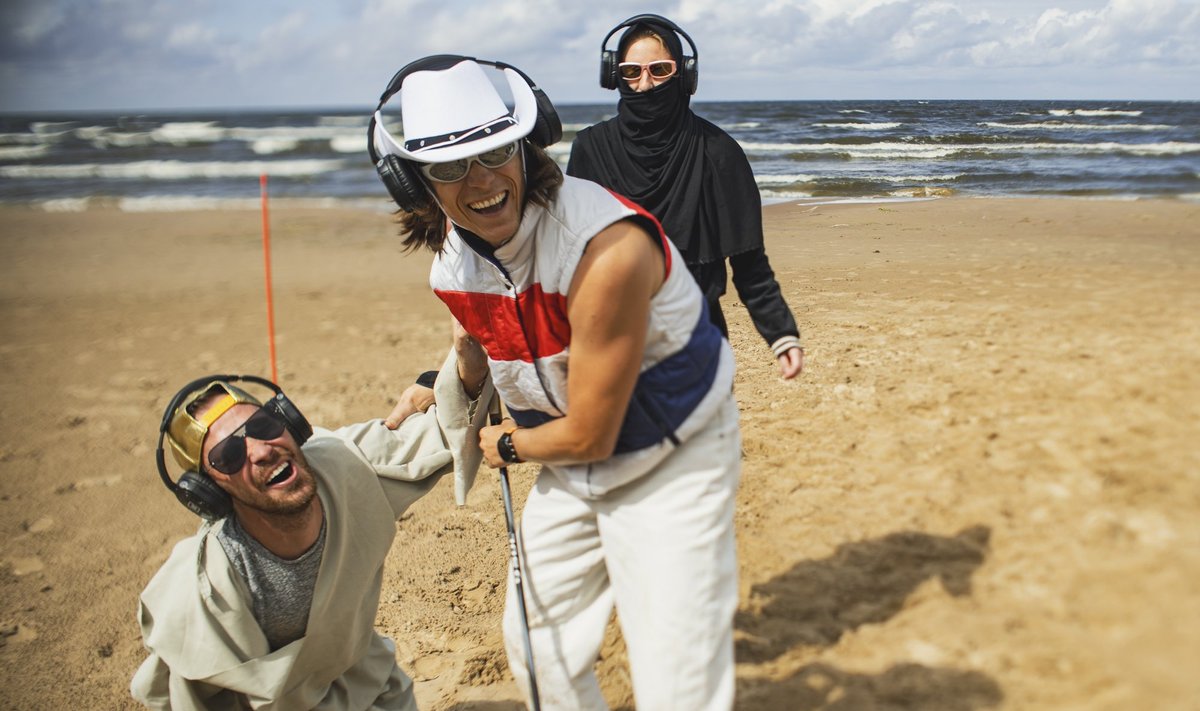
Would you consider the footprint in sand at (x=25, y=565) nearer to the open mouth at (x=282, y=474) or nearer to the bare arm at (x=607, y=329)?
the open mouth at (x=282, y=474)

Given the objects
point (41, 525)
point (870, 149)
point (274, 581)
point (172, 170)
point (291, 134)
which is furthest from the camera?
point (291, 134)

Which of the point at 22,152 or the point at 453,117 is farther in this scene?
the point at 22,152

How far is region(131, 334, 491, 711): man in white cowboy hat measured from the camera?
109 inches

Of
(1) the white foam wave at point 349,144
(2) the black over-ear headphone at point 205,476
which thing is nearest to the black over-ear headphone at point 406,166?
(2) the black over-ear headphone at point 205,476

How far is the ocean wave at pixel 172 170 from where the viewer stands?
816 inches

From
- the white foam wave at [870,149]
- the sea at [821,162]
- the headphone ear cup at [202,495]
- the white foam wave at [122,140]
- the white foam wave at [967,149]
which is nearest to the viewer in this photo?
the headphone ear cup at [202,495]

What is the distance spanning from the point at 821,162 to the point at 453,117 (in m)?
16.0

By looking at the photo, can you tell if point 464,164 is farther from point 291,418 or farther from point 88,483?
point 88,483

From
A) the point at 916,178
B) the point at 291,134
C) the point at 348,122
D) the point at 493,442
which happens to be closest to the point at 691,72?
the point at 493,442

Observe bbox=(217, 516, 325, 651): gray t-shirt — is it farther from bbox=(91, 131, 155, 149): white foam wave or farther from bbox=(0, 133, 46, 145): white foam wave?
bbox=(0, 133, 46, 145): white foam wave

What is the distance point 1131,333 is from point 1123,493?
61.4 inches

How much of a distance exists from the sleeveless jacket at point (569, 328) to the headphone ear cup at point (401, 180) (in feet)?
0.47

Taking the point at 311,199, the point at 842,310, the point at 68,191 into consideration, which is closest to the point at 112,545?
the point at 842,310

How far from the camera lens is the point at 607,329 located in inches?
74.8
